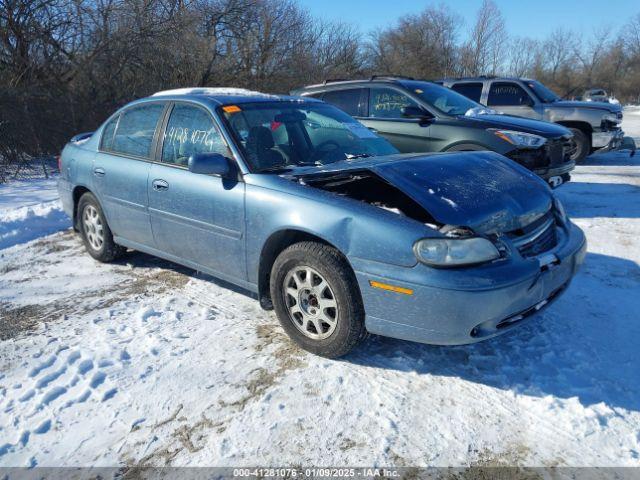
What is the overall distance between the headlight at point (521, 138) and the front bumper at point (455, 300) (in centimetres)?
366

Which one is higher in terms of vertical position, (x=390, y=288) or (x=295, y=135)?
(x=295, y=135)

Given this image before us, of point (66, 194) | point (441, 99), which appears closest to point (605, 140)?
point (441, 99)

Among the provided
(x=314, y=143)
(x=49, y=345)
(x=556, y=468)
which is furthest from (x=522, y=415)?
(x=49, y=345)

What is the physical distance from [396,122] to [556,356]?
4.55 meters

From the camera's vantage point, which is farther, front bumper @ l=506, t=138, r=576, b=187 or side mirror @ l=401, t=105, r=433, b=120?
side mirror @ l=401, t=105, r=433, b=120

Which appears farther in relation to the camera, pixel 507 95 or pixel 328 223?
pixel 507 95

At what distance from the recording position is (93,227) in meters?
5.08

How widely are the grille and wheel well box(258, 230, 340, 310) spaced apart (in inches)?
47.6

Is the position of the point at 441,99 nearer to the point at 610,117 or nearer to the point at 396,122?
the point at 396,122

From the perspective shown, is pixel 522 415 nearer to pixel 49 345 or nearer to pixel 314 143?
pixel 314 143

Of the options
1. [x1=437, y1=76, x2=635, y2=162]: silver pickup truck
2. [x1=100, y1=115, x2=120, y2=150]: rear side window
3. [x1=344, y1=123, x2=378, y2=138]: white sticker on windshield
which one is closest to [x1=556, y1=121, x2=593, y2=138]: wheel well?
[x1=437, y1=76, x2=635, y2=162]: silver pickup truck

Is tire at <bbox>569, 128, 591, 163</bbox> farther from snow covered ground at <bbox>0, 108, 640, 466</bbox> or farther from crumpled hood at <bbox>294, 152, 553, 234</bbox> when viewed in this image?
crumpled hood at <bbox>294, 152, 553, 234</bbox>

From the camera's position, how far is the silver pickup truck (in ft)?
32.4

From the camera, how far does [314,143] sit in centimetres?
407
